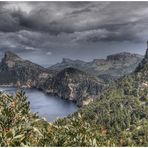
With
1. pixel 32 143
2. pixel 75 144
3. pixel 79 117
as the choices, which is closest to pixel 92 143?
pixel 75 144

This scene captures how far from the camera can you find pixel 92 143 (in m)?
15.8

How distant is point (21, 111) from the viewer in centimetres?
1905

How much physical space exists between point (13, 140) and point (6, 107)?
6.00 m

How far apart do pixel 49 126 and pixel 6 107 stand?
249 centimetres

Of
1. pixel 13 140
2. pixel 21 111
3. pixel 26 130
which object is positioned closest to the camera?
pixel 13 140

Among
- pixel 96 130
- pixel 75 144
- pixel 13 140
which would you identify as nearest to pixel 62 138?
pixel 75 144

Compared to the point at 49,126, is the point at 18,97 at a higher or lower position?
higher

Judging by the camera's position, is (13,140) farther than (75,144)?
No

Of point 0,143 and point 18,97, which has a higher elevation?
point 18,97

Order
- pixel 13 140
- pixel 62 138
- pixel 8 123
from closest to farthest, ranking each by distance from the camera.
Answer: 1. pixel 13 140
2. pixel 62 138
3. pixel 8 123

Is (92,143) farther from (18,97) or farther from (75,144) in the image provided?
(18,97)

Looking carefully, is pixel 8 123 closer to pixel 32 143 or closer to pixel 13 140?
pixel 32 143

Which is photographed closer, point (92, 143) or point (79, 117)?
point (92, 143)

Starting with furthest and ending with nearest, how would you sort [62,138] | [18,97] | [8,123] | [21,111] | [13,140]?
[18,97]
[21,111]
[8,123]
[62,138]
[13,140]
